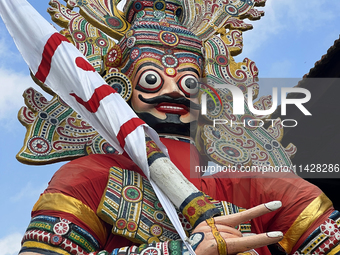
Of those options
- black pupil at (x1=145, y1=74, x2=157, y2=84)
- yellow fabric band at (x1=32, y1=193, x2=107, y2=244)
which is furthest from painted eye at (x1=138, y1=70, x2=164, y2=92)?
yellow fabric band at (x1=32, y1=193, x2=107, y2=244)

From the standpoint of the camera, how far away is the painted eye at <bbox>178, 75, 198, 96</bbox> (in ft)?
15.6

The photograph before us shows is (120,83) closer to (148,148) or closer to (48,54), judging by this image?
(48,54)

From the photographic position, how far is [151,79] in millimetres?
4703

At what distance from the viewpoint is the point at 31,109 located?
198 inches

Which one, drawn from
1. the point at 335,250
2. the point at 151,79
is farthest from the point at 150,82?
the point at 335,250

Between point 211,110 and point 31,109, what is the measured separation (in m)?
1.63

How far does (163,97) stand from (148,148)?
0.70 metres

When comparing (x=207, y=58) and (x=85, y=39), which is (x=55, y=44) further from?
(x=207, y=58)

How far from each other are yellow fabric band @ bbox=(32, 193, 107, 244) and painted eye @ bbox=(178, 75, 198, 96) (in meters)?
1.36

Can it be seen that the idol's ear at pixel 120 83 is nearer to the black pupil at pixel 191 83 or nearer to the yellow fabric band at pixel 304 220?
the black pupil at pixel 191 83

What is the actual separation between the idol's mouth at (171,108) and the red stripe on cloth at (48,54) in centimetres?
96

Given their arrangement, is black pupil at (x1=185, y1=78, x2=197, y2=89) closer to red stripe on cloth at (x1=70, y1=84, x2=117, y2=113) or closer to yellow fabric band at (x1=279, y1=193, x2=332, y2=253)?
red stripe on cloth at (x1=70, y1=84, x2=117, y2=113)

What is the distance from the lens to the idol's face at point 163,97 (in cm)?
468

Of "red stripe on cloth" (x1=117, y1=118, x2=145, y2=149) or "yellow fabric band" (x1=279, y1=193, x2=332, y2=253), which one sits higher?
"red stripe on cloth" (x1=117, y1=118, x2=145, y2=149)
